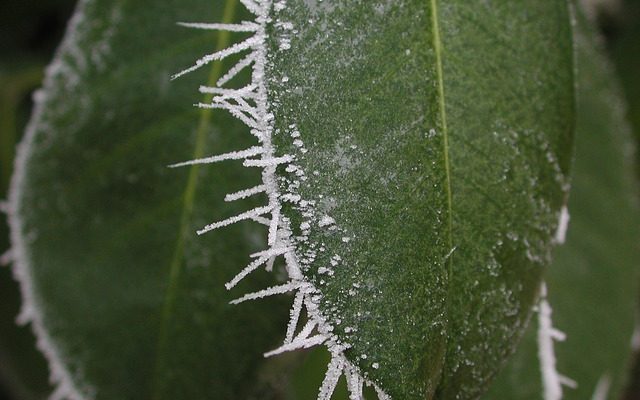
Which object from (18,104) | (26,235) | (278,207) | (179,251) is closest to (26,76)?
(18,104)

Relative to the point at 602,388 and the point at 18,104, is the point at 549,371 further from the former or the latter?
the point at 18,104

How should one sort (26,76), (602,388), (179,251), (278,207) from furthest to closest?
(26,76)
(602,388)
(179,251)
(278,207)

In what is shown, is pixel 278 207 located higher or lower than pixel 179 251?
higher

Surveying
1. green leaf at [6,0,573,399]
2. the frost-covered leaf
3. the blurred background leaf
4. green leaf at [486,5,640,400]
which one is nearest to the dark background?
the blurred background leaf

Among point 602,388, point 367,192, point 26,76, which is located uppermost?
point 367,192

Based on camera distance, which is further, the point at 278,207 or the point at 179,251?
the point at 179,251

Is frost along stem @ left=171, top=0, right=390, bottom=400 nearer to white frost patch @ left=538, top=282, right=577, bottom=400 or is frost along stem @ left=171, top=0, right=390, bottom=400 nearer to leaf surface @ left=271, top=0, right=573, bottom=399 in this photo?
leaf surface @ left=271, top=0, right=573, bottom=399
